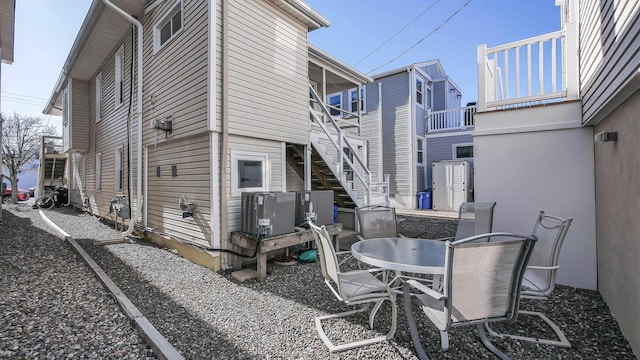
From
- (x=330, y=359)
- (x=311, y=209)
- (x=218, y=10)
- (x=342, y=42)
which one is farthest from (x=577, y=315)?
(x=342, y=42)

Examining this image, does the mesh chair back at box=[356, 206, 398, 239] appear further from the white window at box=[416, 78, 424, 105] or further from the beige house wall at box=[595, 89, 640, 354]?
the white window at box=[416, 78, 424, 105]

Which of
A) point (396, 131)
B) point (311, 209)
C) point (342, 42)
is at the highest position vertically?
point (342, 42)

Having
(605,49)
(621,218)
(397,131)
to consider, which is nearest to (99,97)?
(397,131)

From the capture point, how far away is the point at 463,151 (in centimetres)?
1405

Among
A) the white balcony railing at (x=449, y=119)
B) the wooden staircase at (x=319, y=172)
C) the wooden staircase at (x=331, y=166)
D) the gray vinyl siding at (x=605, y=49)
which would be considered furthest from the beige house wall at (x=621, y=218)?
the white balcony railing at (x=449, y=119)

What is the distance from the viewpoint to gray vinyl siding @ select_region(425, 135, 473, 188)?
14.2m

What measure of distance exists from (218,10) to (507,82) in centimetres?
502

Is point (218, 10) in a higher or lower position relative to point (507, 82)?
higher

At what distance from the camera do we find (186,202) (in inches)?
217

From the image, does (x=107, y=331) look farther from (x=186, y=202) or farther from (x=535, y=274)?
(x=535, y=274)

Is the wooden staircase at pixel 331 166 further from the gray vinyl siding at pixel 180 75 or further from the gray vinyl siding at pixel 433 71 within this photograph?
the gray vinyl siding at pixel 433 71

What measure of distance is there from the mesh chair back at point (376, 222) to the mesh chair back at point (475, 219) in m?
1.14

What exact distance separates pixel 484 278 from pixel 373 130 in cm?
1306

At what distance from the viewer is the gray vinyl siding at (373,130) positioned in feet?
47.2
